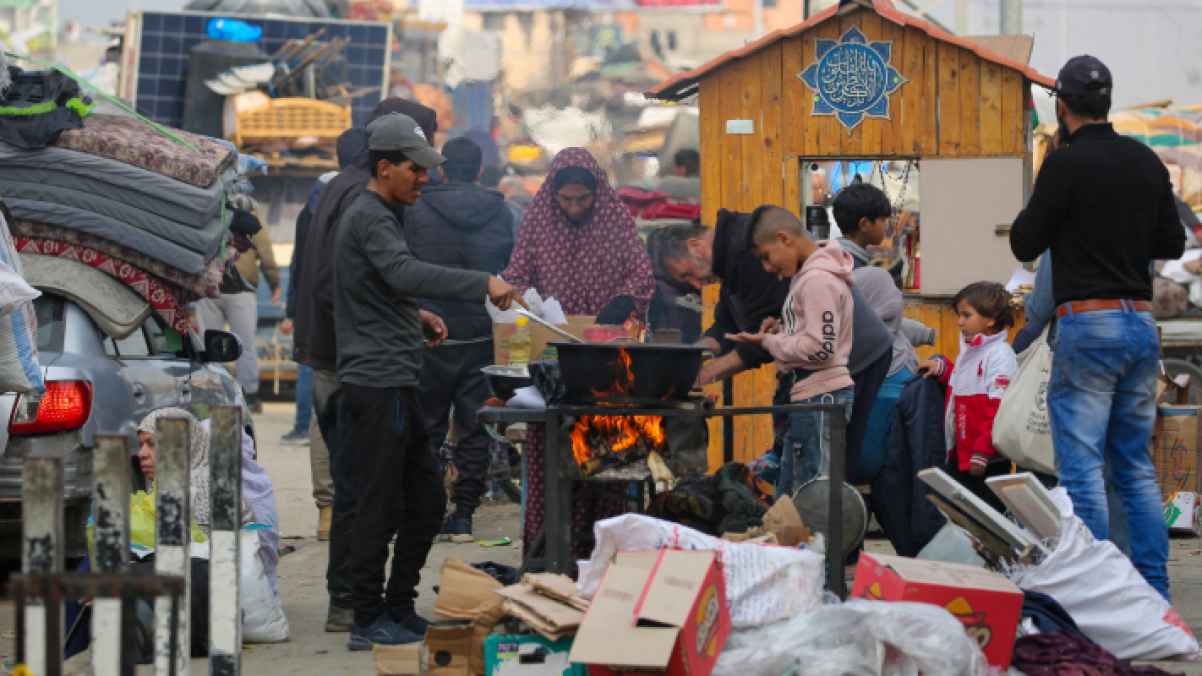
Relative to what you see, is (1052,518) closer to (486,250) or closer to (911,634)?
(911,634)

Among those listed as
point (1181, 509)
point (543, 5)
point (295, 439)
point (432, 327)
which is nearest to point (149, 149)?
point (432, 327)

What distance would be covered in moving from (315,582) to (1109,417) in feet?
12.8

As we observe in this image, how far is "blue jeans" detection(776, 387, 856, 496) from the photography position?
24.4ft

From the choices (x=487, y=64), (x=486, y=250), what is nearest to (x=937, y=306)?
(x=486, y=250)

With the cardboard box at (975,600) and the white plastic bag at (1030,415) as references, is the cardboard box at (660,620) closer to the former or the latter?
the cardboard box at (975,600)

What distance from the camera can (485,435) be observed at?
10031mm

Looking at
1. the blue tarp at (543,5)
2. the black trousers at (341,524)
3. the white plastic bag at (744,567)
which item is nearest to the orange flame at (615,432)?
the white plastic bag at (744,567)

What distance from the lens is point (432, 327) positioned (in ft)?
24.8

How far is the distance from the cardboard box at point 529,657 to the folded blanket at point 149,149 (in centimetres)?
352

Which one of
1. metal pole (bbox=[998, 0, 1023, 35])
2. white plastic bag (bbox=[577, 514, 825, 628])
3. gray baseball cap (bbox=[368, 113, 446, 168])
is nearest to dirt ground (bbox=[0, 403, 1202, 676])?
white plastic bag (bbox=[577, 514, 825, 628])

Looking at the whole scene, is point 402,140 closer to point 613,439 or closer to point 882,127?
point 613,439

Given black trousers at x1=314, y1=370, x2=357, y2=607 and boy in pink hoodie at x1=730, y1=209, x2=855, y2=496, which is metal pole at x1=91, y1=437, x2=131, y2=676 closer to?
black trousers at x1=314, y1=370, x2=357, y2=607

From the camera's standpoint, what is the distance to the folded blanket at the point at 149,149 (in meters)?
8.22

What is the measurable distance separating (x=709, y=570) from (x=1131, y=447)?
2162mm
